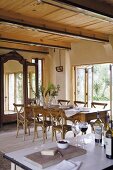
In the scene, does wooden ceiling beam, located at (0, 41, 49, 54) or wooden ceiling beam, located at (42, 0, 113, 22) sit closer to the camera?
wooden ceiling beam, located at (42, 0, 113, 22)

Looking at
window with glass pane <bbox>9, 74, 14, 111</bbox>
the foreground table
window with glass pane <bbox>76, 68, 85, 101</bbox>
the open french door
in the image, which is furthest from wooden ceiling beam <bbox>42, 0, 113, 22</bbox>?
window with glass pane <bbox>9, 74, 14, 111</bbox>

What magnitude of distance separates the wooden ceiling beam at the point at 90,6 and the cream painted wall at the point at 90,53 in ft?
8.14

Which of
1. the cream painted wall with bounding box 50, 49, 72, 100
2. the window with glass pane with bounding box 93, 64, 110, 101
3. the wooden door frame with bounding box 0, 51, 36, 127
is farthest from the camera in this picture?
the cream painted wall with bounding box 50, 49, 72, 100

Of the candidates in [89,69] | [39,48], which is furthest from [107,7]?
[39,48]

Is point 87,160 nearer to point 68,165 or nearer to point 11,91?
point 68,165

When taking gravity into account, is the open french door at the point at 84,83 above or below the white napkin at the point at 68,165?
above

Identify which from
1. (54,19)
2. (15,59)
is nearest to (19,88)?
(15,59)

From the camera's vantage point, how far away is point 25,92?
7.27m

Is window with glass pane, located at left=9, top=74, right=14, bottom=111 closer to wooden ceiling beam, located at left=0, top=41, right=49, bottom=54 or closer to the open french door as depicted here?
wooden ceiling beam, located at left=0, top=41, right=49, bottom=54

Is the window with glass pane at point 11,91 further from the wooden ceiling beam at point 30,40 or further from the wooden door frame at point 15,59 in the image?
the wooden ceiling beam at point 30,40

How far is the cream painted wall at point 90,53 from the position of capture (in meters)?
6.46

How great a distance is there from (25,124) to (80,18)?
9.42 feet

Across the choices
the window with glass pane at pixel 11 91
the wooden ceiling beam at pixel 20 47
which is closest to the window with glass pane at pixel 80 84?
the wooden ceiling beam at pixel 20 47

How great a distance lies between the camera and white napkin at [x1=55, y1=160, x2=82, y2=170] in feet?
4.62
